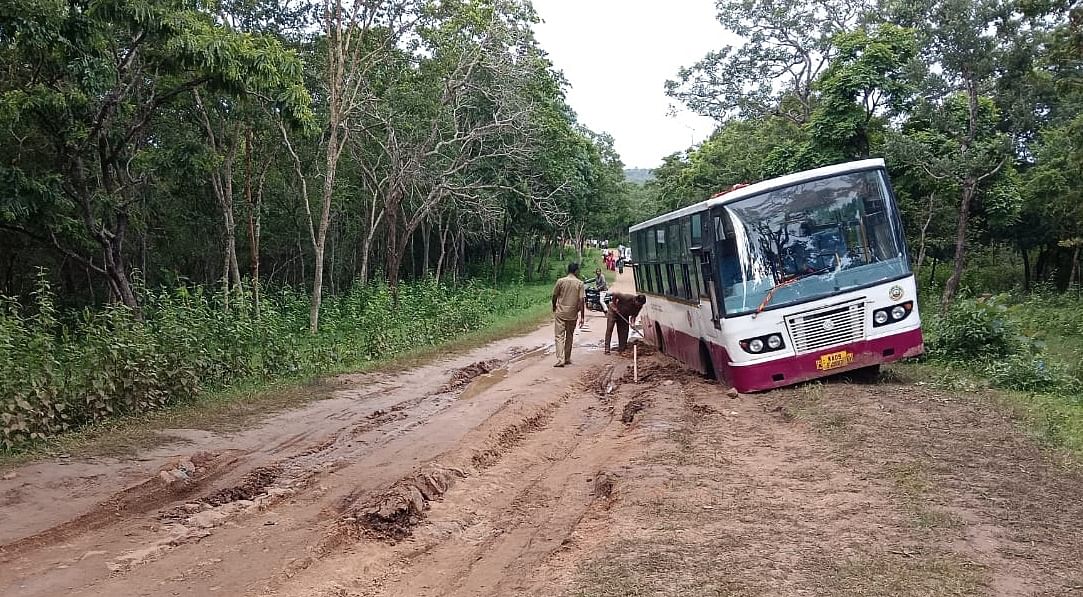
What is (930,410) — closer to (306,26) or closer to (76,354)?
(76,354)

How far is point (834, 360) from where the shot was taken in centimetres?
1007

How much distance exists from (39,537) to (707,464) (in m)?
5.10

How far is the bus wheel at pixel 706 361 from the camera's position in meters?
11.8

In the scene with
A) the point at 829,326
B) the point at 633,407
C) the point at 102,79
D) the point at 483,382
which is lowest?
the point at 633,407

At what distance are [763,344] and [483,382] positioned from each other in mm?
5180

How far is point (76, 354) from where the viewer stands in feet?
30.7

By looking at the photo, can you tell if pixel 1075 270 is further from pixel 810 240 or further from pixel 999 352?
pixel 810 240

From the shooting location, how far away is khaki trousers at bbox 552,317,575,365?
14945 mm

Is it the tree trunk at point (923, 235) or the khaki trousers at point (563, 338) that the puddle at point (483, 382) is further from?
the tree trunk at point (923, 235)

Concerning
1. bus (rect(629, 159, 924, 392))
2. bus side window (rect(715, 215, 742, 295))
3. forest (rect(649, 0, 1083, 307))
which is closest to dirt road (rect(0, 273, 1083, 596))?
bus (rect(629, 159, 924, 392))

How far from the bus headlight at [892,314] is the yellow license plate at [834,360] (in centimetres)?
51

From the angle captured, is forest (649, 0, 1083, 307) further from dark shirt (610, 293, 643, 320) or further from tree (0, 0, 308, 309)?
tree (0, 0, 308, 309)

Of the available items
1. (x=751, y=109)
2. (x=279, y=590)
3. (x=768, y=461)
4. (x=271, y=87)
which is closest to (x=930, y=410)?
(x=768, y=461)

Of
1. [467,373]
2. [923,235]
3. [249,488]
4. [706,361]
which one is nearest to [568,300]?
[467,373]
